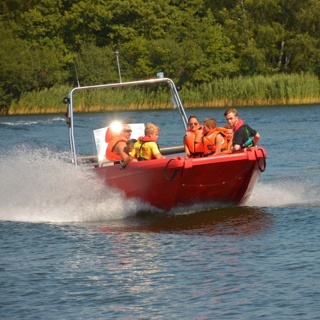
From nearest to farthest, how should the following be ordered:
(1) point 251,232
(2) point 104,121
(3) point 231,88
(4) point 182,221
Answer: (1) point 251,232
(4) point 182,221
(2) point 104,121
(3) point 231,88

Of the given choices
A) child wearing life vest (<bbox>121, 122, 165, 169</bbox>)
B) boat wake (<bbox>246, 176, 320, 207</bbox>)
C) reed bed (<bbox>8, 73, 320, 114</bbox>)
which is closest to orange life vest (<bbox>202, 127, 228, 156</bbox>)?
child wearing life vest (<bbox>121, 122, 165, 169</bbox>)

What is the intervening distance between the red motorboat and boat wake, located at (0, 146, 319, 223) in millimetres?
215

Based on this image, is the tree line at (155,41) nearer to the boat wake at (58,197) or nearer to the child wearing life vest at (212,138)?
the boat wake at (58,197)

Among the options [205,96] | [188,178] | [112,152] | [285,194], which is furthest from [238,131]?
[205,96]

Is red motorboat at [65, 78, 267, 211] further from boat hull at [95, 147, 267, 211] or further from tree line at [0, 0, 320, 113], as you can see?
tree line at [0, 0, 320, 113]

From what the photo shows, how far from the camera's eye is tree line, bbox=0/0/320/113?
2625 inches

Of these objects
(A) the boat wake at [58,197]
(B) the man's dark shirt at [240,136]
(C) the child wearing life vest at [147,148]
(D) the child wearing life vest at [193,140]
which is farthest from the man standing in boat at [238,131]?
(A) the boat wake at [58,197]

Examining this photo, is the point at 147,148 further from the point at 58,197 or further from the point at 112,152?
the point at 58,197

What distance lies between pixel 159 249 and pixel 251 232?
5.01ft

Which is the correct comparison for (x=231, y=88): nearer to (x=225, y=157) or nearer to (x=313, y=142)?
(x=313, y=142)

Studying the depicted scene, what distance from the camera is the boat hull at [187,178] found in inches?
573

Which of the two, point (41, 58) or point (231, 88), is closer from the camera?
point (231, 88)

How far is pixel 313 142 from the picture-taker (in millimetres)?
30500

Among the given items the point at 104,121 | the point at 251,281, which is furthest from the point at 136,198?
the point at 104,121
